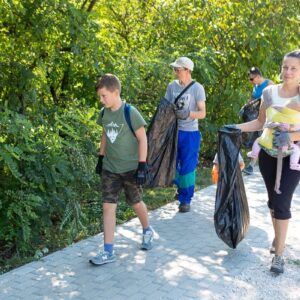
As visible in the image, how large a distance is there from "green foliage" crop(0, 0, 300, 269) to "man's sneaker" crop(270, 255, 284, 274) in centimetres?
195

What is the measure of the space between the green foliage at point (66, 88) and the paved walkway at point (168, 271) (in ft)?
1.59

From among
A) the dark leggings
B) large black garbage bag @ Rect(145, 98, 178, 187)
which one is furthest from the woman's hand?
large black garbage bag @ Rect(145, 98, 178, 187)

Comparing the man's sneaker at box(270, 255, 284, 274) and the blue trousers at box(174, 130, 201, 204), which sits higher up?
the blue trousers at box(174, 130, 201, 204)

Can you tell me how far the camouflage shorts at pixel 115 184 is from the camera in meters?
4.79

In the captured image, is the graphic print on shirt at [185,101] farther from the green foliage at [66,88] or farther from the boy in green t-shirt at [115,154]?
the boy in green t-shirt at [115,154]

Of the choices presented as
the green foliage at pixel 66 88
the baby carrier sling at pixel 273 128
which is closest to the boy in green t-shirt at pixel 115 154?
the green foliage at pixel 66 88

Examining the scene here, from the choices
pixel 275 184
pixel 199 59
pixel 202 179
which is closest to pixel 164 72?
pixel 199 59

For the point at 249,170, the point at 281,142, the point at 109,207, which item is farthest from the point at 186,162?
the point at 249,170

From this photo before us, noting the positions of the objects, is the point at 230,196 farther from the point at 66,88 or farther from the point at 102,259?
the point at 66,88

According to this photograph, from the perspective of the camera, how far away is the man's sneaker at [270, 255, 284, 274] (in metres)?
4.48

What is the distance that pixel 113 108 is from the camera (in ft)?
15.6

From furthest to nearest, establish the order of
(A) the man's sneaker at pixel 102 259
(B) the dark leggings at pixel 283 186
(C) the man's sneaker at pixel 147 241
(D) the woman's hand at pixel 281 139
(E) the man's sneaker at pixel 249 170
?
(E) the man's sneaker at pixel 249 170 → (C) the man's sneaker at pixel 147 241 → (A) the man's sneaker at pixel 102 259 → (B) the dark leggings at pixel 283 186 → (D) the woman's hand at pixel 281 139

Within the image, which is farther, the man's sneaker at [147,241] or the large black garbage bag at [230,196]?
the man's sneaker at [147,241]

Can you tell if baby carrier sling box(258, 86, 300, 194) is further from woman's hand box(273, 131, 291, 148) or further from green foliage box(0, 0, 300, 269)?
green foliage box(0, 0, 300, 269)
